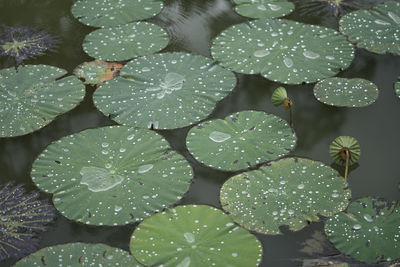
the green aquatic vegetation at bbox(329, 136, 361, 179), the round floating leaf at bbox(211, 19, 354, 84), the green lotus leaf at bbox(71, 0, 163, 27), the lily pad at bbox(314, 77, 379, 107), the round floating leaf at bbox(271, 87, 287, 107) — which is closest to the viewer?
the green aquatic vegetation at bbox(329, 136, 361, 179)

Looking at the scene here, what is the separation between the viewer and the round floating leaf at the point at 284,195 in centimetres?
216

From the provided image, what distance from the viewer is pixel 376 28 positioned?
10.4 ft

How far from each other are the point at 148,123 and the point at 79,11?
116 centimetres

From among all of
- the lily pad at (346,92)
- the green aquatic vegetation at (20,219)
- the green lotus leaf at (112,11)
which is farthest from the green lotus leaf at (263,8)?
the green aquatic vegetation at (20,219)

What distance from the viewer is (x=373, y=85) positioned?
2797mm

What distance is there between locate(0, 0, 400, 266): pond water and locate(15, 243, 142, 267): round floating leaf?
73mm

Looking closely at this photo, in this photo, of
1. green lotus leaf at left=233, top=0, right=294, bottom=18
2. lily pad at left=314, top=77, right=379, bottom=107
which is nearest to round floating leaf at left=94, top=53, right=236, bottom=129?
lily pad at left=314, top=77, right=379, bottom=107

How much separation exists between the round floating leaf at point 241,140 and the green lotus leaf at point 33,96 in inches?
26.9

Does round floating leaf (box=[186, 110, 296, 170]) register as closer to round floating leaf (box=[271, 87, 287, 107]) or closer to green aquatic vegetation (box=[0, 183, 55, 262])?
round floating leaf (box=[271, 87, 287, 107])

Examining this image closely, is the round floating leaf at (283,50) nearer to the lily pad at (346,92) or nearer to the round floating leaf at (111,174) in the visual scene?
the lily pad at (346,92)

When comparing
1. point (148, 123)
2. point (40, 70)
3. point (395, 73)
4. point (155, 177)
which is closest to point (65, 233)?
point (155, 177)

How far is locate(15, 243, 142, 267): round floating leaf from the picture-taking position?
2018 mm

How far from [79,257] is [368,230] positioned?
3.43ft

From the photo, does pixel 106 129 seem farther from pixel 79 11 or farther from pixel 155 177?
pixel 79 11
